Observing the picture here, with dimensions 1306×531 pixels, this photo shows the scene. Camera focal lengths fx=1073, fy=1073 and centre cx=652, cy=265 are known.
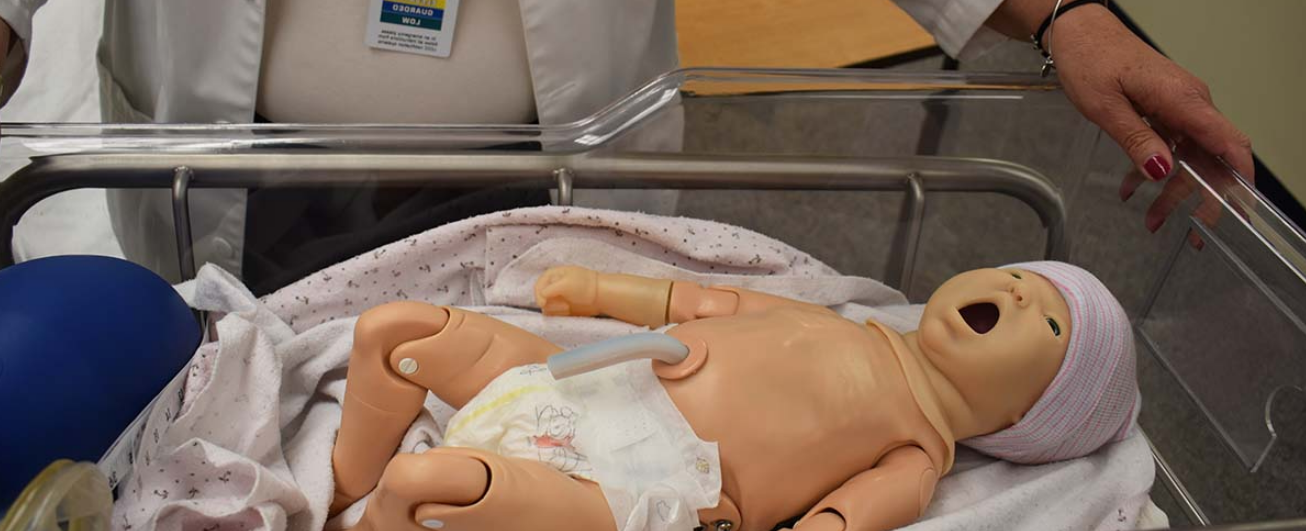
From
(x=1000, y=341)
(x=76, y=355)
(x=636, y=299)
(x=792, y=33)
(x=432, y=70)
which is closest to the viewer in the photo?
(x=76, y=355)

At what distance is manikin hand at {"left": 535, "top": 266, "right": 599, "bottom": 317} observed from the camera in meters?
0.99

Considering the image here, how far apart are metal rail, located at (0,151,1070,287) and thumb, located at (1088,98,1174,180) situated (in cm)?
12

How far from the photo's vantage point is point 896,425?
881 mm

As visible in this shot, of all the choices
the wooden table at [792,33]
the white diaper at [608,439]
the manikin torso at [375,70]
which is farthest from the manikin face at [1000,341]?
the wooden table at [792,33]

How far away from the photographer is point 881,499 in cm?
83

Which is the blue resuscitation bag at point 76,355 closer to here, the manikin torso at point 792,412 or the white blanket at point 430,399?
the white blanket at point 430,399

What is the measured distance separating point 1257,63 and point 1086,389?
153 cm

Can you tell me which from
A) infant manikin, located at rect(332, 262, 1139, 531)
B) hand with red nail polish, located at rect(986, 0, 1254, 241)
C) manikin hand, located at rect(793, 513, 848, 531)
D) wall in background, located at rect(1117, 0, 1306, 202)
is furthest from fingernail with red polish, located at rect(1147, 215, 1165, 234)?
wall in background, located at rect(1117, 0, 1306, 202)

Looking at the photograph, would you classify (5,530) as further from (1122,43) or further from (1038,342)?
(1122,43)

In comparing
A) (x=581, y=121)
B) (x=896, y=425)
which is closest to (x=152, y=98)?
(x=581, y=121)

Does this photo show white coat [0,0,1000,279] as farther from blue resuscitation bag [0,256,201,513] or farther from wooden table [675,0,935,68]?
wooden table [675,0,935,68]

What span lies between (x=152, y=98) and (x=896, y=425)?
831mm

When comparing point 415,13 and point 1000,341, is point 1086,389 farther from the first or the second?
point 415,13

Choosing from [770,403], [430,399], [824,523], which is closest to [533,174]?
[430,399]
